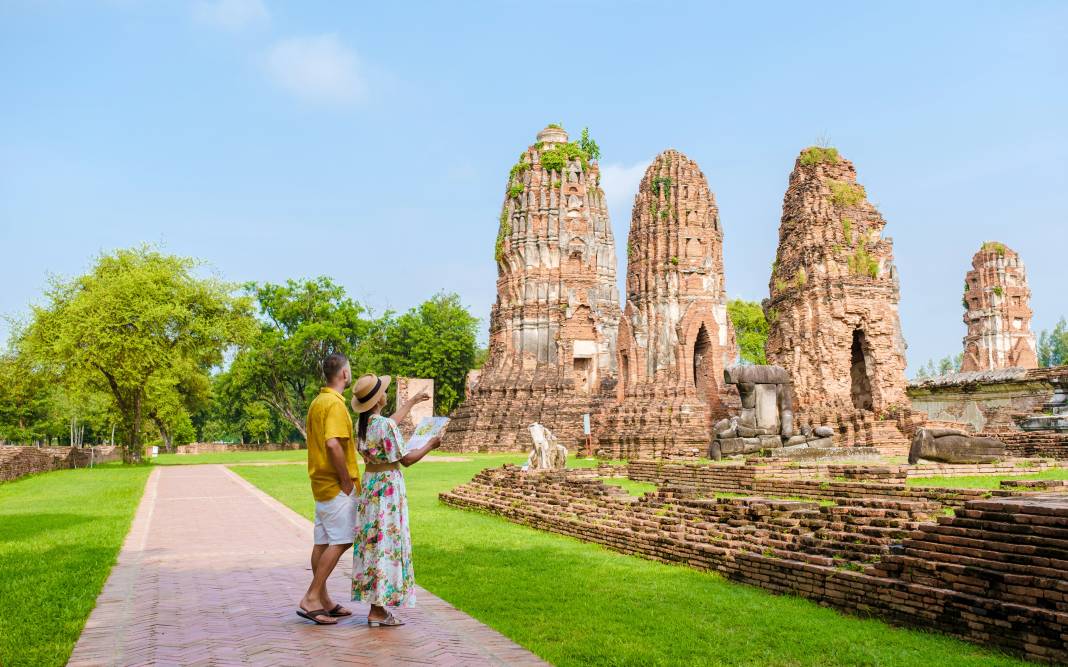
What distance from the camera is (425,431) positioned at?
239 inches

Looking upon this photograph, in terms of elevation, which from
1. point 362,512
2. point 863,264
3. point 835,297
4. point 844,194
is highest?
point 844,194

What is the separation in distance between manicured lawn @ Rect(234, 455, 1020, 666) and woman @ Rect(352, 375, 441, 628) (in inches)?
32.4

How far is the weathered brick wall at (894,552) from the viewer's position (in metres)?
5.08

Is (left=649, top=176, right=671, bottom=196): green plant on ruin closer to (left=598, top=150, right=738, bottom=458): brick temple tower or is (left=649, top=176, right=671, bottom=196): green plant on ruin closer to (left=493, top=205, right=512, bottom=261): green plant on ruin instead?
(left=598, top=150, right=738, bottom=458): brick temple tower

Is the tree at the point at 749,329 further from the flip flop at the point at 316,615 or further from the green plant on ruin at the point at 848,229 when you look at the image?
the flip flop at the point at 316,615

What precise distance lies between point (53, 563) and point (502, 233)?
35581mm

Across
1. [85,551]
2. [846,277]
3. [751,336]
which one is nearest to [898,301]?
[846,277]

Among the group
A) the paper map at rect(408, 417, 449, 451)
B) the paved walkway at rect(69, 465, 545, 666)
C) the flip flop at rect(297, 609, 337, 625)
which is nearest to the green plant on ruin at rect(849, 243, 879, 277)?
the paved walkway at rect(69, 465, 545, 666)

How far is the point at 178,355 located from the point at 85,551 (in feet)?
76.7

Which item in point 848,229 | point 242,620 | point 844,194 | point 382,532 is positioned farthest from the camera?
point 844,194

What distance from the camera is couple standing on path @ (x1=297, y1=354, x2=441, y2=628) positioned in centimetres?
561

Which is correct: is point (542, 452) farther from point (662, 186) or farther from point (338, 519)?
point (662, 186)

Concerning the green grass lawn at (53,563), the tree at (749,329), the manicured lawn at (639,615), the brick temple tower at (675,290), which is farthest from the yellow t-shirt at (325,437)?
the tree at (749,329)

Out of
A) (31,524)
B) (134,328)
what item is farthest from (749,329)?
(31,524)
